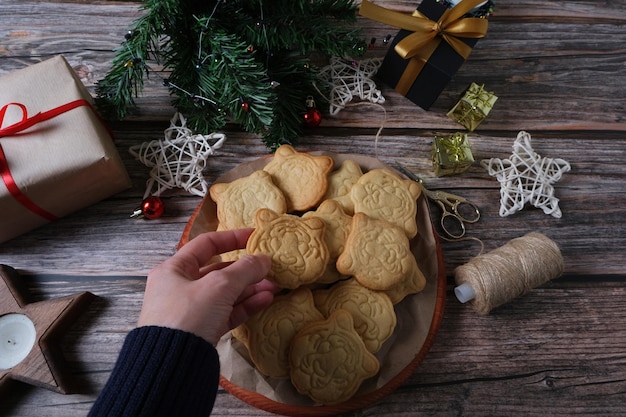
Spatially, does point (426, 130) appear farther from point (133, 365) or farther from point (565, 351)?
point (133, 365)

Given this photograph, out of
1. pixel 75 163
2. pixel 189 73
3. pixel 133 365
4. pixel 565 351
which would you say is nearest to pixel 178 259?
pixel 133 365

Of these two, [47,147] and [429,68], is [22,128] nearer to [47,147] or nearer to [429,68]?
[47,147]

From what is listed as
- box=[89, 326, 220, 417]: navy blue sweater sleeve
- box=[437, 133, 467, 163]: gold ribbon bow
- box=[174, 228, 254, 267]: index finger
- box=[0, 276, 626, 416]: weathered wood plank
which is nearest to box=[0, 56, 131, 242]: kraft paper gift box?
box=[0, 276, 626, 416]: weathered wood plank

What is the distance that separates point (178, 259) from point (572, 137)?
118cm

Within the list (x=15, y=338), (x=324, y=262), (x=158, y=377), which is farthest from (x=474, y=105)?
(x=15, y=338)

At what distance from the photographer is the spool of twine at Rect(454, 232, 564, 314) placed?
1.05m

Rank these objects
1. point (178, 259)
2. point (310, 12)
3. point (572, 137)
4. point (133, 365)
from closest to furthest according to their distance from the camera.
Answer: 1. point (133, 365)
2. point (178, 259)
3. point (310, 12)
4. point (572, 137)

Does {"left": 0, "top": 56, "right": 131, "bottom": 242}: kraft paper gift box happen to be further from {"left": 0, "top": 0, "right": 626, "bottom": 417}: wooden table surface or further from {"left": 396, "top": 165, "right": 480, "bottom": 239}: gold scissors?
{"left": 396, "top": 165, "right": 480, "bottom": 239}: gold scissors

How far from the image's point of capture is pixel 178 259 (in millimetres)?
837

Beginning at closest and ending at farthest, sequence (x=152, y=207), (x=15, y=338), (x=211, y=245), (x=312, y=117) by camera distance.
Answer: (x=211, y=245) < (x=15, y=338) < (x=152, y=207) < (x=312, y=117)

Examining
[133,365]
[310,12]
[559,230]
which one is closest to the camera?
[133,365]

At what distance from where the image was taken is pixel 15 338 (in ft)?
3.32

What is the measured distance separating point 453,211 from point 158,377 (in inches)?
33.4

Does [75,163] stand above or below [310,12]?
below
